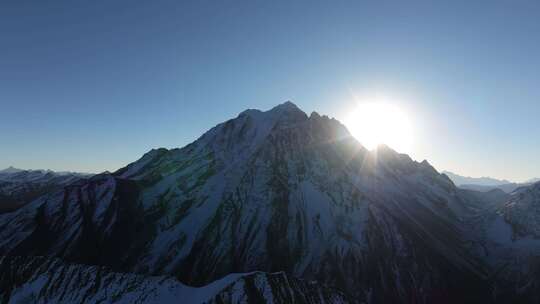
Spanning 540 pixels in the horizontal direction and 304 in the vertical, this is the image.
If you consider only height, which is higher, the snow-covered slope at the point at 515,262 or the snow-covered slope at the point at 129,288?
the snow-covered slope at the point at 129,288

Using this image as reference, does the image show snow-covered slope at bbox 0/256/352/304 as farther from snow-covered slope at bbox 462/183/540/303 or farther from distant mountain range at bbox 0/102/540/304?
snow-covered slope at bbox 462/183/540/303

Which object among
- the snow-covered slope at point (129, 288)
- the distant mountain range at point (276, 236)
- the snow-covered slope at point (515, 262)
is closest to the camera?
the snow-covered slope at point (129, 288)

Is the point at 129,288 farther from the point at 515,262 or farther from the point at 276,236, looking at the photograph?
the point at 515,262

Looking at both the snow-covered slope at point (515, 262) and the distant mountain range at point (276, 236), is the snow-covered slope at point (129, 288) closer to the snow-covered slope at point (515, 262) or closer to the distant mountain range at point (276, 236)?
the distant mountain range at point (276, 236)

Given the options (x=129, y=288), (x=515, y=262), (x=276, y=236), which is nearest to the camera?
(x=129, y=288)

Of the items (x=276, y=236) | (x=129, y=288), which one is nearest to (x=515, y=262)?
(x=276, y=236)

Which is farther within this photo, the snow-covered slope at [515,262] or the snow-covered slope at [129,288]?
the snow-covered slope at [515,262]

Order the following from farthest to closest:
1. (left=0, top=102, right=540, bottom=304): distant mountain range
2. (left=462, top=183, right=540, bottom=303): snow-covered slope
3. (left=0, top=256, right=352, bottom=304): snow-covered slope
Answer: (left=462, top=183, right=540, bottom=303): snow-covered slope < (left=0, top=102, right=540, bottom=304): distant mountain range < (left=0, top=256, right=352, bottom=304): snow-covered slope

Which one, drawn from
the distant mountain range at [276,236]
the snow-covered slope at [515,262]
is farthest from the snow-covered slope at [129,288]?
the snow-covered slope at [515,262]

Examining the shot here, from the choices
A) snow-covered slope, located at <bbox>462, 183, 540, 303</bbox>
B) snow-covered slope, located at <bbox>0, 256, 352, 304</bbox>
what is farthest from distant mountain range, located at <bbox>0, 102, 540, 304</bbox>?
snow-covered slope, located at <bbox>0, 256, 352, 304</bbox>

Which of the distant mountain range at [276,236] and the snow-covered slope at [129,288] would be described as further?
the distant mountain range at [276,236]

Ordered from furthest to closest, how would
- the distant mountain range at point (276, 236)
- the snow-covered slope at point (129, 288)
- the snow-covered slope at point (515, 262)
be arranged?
the snow-covered slope at point (515, 262), the distant mountain range at point (276, 236), the snow-covered slope at point (129, 288)
